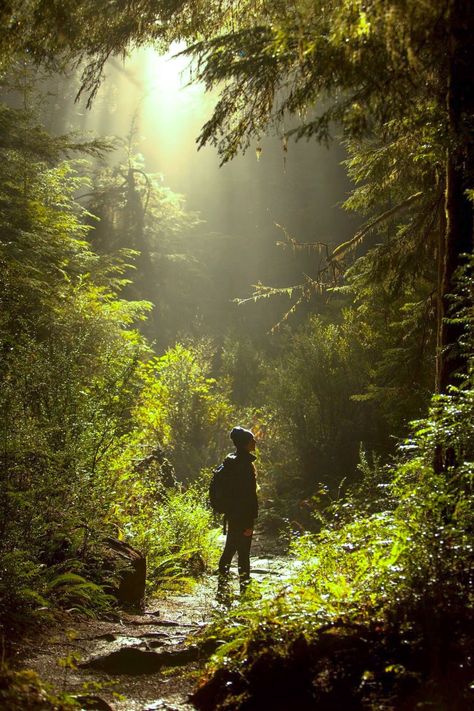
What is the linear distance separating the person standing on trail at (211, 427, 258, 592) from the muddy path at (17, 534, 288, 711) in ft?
4.32

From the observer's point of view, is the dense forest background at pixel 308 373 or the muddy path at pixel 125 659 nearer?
the dense forest background at pixel 308 373

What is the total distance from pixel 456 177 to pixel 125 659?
5089mm

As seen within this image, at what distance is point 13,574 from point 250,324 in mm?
34679

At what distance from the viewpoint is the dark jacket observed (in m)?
7.65

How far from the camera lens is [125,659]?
15.1 feet

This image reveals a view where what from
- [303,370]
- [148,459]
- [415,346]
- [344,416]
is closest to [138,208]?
[303,370]

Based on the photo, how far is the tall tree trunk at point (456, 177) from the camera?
5.00 m

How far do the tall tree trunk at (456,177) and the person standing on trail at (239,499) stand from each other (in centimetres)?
249

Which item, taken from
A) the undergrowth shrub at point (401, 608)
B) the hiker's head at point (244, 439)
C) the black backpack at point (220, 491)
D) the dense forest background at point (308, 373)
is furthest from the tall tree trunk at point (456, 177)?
the black backpack at point (220, 491)

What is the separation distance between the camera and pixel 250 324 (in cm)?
3928

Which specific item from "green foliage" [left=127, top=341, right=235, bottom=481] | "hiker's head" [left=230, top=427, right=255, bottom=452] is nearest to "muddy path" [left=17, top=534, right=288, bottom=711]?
"hiker's head" [left=230, top=427, right=255, bottom=452]

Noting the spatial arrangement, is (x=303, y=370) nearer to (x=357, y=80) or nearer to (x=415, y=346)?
(x=415, y=346)

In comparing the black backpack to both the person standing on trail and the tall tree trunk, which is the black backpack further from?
the tall tree trunk

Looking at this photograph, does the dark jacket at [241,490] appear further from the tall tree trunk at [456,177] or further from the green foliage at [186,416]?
the green foliage at [186,416]
